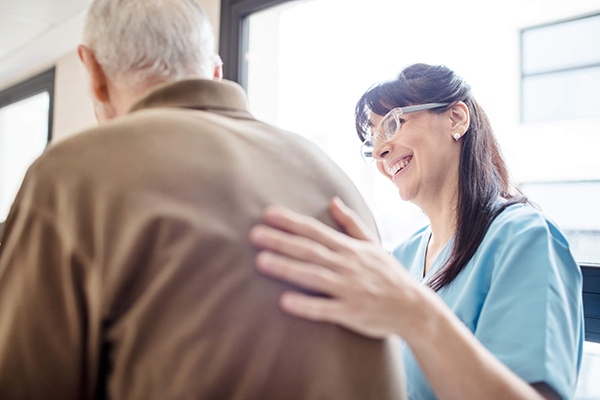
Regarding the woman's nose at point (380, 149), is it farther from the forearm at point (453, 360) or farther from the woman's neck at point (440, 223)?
the forearm at point (453, 360)

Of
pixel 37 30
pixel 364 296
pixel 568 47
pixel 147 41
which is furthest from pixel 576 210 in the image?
pixel 37 30

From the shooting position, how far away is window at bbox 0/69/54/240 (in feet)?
12.5

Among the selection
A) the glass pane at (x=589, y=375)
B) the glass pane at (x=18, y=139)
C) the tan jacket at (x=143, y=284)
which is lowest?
the glass pane at (x=589, y=375)

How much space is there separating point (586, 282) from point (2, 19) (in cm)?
341

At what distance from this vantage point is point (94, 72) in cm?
81

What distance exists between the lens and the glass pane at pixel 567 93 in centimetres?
206

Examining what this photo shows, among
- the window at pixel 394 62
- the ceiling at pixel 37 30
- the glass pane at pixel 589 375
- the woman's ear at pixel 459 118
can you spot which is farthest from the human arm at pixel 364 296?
the ceiling at pixel 37 30

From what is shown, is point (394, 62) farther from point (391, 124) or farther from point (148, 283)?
point (148, 283)

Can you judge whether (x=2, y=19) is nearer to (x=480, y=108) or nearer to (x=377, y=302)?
(x=480, y=108)

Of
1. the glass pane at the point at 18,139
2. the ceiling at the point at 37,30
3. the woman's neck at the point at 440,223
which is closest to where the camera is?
the woman's neck at the point at 440,223

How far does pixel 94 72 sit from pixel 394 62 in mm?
1387

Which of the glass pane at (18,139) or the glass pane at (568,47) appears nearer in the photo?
the glass pane at (568,47)

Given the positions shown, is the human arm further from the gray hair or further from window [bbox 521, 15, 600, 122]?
window [bbox 521, 15, 600, 122]

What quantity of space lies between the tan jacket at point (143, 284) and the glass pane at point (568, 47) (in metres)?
1.97
